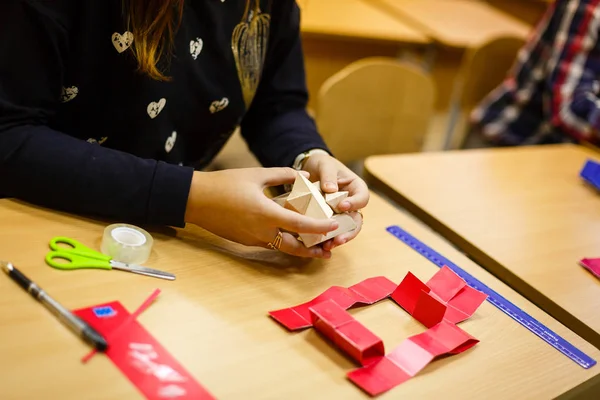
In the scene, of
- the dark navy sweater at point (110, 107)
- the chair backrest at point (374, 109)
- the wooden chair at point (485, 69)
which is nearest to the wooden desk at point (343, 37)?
the wooden chair at point (485, 69)

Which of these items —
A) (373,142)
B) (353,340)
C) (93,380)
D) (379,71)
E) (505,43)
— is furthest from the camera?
(505,43)

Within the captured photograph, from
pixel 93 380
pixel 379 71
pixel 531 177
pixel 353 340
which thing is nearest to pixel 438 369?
pixel 353 340

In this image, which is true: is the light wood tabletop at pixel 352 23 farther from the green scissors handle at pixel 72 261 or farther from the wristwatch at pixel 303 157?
the green scissors handle at pixel 72 261

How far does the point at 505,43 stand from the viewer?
2471mm

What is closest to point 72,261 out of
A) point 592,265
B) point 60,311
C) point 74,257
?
point 74,257

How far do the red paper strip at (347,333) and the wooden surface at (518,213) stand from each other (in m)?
0.42

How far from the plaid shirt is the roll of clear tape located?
159 cm

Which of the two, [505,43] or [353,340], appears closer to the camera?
[353,340]

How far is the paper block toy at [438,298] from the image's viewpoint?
3.01 feet

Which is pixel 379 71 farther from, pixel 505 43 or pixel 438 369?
pixel 438 369

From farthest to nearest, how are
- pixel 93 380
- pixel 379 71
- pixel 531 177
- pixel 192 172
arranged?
1. pixel 379 71
2. pixel 531 177
3. pixel 192 172
4. pixel 93 380

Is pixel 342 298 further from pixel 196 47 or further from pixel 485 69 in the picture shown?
pixel 485 69

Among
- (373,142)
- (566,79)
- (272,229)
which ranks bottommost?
(373,142)

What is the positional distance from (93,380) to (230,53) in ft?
2.15
